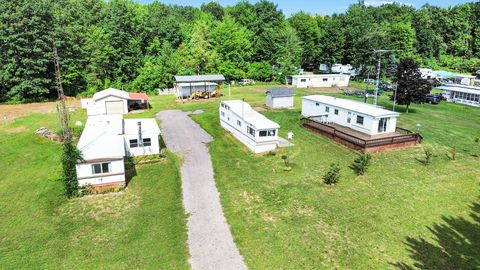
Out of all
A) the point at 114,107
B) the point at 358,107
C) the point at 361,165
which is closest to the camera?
the point at 361,165

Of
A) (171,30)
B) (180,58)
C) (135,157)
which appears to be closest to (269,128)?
(135,157)

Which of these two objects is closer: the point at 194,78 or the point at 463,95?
the point at 194,78

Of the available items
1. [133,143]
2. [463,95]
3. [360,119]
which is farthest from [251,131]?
[463,95]

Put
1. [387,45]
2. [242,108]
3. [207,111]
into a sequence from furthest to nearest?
[387,45] < [207,111] < [242,108]

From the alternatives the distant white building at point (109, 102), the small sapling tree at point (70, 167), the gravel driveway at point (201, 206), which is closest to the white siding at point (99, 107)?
the distant white building at point (109, 102)

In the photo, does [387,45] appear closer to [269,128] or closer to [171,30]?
[171,30]

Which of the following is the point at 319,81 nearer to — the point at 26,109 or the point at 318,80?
the point at 318,80
